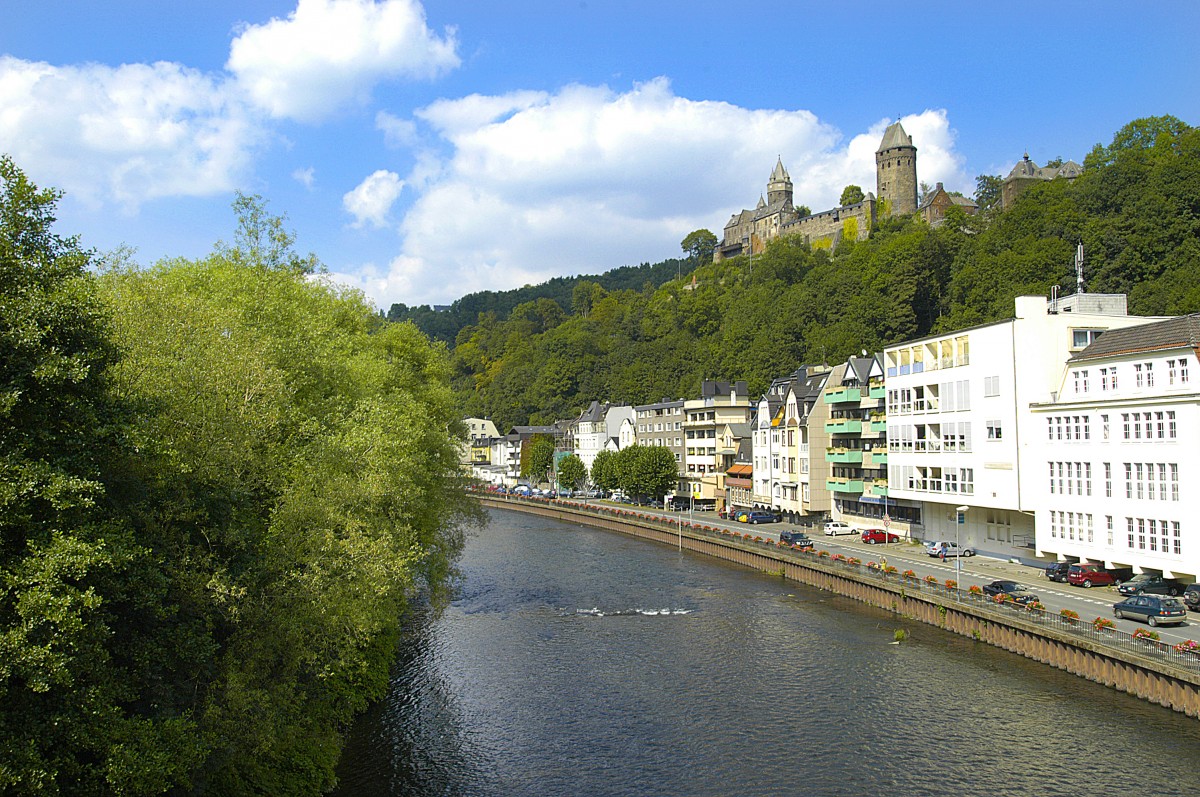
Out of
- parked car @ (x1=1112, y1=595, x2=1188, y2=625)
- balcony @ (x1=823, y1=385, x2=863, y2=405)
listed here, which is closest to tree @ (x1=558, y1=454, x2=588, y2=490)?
balcony @ (x1=823, y1=385, x2=863, y2=405)

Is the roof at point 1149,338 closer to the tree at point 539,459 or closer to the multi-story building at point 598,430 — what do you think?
the multi-story building at point 598,430

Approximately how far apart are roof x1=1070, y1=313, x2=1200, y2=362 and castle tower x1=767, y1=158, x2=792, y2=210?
15132 centimetres

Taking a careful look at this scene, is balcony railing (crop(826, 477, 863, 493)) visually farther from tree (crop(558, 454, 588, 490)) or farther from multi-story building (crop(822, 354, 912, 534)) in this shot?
tree (crop(558, 454, 588, 490))

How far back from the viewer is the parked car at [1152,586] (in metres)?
36.3

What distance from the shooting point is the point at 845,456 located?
218 feet

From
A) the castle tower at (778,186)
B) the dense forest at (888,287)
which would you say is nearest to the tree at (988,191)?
the dense forest at (888,287)

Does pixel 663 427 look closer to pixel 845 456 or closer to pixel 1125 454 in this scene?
pixel 845 456

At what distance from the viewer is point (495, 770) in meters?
25.0

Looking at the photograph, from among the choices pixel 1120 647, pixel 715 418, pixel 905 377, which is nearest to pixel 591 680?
pixel 1120 647

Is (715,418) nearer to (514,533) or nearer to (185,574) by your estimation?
(514,533)

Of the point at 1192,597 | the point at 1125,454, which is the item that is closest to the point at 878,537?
the point at 1125,454

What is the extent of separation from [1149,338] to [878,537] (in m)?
24.8

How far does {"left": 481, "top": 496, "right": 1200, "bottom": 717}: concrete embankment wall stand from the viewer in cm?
2756

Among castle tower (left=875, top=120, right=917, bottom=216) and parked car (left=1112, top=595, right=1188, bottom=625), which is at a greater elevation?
castle tower (left=875, top=120, right=917, bottom=216)
